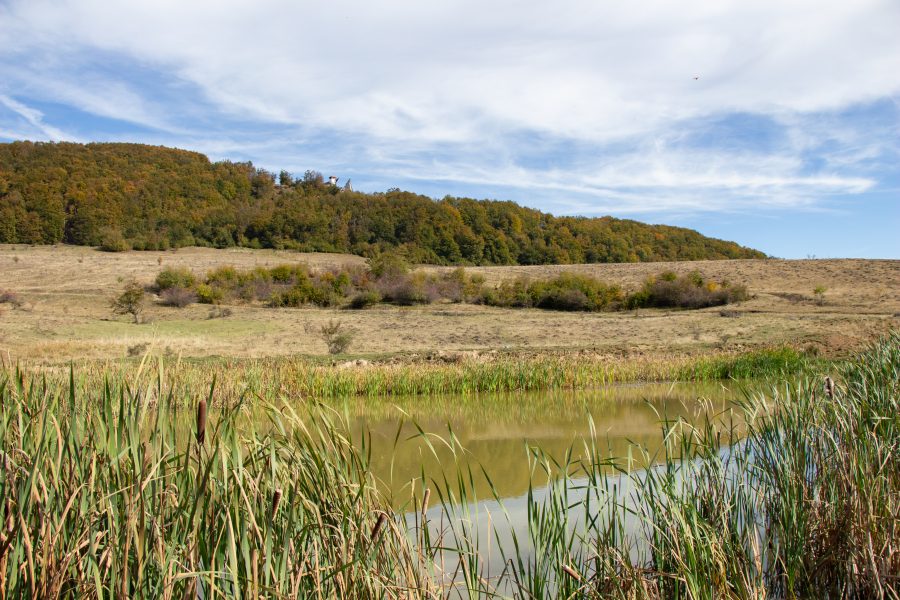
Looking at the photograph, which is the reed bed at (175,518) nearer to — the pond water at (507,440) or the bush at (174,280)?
the pond water at (507,440)

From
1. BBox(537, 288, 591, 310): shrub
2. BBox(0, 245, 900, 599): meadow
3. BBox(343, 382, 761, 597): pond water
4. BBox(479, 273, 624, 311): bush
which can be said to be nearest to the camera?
BBox(0, 245, 900, 599): meadow

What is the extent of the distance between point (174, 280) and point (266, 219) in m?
24.2

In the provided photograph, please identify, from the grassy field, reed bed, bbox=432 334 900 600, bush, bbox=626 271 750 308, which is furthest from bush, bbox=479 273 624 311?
reed bed, bbox=432 334 900 600

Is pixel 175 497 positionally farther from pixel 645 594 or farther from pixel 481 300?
pixel 481 300

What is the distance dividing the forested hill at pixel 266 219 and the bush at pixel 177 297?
59.2 feet

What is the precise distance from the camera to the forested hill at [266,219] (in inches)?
2080

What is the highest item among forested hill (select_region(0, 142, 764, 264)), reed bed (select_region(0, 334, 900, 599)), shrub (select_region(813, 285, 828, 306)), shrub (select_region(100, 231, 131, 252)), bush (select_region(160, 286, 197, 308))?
forested hill (select_region(0, 142, 764, 264))

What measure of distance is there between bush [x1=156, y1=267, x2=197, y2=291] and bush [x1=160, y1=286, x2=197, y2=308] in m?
1.10

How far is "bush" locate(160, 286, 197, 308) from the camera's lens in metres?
31.8

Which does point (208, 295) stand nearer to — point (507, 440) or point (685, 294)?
point (685, 294)

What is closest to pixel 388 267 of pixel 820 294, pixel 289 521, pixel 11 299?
pixel 11 299

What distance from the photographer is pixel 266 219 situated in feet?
193

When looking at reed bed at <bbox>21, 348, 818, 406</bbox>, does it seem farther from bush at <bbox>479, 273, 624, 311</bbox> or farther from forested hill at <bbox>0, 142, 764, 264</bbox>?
forested hill at <bbox>0, 142, 764, 264</bbox>

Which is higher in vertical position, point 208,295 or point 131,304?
point 208,295
